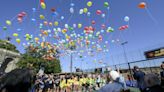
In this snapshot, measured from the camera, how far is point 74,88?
41.9 ft

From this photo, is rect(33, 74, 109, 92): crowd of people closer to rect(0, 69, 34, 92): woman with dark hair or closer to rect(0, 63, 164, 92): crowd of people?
rect(0, 63, 164, 92): crowd of people

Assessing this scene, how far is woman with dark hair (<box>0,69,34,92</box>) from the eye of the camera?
2.70 m

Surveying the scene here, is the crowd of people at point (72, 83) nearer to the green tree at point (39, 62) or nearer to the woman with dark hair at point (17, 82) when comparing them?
the woman with dark hair at point (17, 82)

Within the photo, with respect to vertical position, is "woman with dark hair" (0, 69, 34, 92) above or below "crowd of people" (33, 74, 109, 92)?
above

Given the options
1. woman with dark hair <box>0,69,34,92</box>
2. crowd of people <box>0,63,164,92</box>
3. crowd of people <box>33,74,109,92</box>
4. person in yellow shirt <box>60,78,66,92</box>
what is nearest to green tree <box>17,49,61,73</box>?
crowd of people <box>33,74,109,92</box>

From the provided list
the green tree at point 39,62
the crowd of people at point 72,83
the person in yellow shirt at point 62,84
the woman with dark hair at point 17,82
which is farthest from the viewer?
the green tree at point 39,62

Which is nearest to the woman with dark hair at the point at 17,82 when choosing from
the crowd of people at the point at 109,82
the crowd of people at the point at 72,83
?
the crowd of people at the point at 109,82

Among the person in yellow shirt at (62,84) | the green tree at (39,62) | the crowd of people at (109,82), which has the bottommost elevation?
the person in yellow shirt at (62,84)

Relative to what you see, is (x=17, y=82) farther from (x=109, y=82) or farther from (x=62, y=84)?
(x=62, y=84)

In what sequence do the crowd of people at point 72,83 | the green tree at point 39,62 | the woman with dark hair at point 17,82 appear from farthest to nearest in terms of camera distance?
the green tree at point 39,62 → the crowd of people at point 72,83 → the woman with dark hair at point 17,82

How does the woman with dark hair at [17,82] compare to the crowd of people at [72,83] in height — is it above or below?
above

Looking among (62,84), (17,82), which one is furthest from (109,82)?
(62,84)

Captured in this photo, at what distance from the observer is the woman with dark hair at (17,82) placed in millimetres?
2703

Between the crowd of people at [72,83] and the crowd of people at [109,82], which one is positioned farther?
the crowd of people at [72,83]
